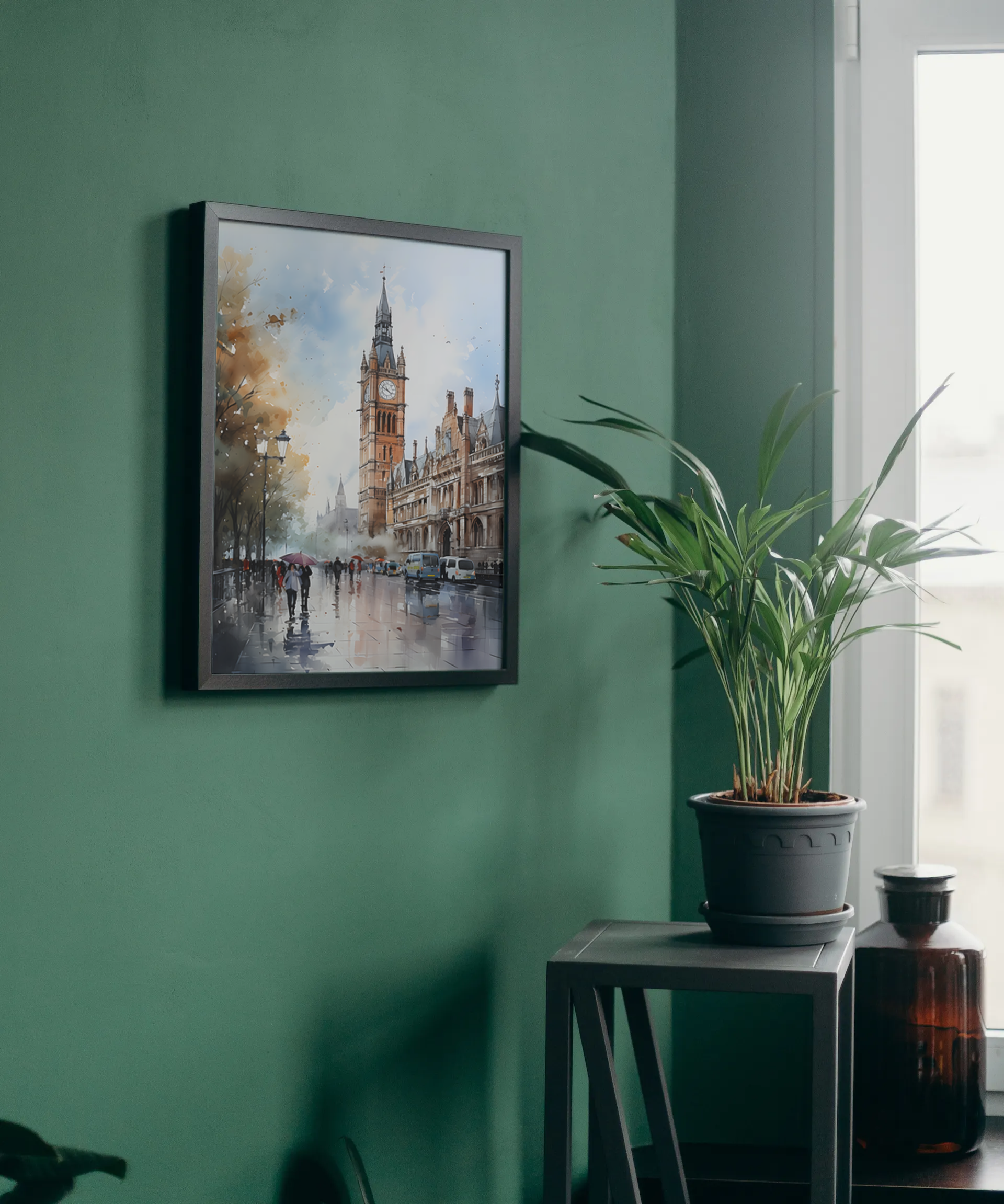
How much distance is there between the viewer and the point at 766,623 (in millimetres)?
1407

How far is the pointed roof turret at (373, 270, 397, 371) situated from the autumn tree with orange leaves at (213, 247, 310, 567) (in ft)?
0.40

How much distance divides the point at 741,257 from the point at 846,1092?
1306 millimetres

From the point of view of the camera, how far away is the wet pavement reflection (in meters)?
1.48

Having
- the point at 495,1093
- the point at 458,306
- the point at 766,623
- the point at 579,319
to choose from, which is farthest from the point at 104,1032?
the point at 579,319

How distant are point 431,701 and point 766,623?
50 centimetres

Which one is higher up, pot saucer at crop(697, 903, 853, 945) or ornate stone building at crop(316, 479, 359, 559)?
ornate stone building at crop(316, 479, 359, 559)

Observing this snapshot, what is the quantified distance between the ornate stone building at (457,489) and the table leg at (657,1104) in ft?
2.23

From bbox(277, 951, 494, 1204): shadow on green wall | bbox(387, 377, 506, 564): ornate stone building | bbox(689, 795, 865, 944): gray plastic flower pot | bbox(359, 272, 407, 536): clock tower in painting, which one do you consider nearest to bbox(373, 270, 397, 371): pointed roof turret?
bbox(359, 272, 407, 536): clock tower in painting

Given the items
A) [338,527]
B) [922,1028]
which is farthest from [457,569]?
[922,1028]

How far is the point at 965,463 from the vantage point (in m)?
1.84

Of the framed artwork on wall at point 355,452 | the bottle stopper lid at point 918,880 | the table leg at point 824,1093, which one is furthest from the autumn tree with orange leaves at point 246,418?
the bottle stopper lid at point 918,880

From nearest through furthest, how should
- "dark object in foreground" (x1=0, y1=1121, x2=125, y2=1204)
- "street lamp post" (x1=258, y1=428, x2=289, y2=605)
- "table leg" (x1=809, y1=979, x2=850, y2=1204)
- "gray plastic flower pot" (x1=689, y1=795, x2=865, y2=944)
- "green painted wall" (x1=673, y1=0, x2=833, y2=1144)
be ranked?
"dark object in foreground" (x1=0, y1=1121, x2=125, y2=1204), "table leg" (x1=809, y1=979, x2=850, y2=1204), "gray plastic flower pot" (x1=689, y1=795, x2=865, y2=944), "street lamp post" (x1=258, y1=428, x2=289, y2=605), "green painted wall" (x1=673, y1=0, x2=833, y2=1144)

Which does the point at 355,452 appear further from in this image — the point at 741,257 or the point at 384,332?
the point at 741,257

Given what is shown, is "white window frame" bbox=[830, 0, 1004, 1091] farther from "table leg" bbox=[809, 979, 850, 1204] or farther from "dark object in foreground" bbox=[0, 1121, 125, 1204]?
"dark object in foreground" bbox=[0, 1121, 125, 1204]
